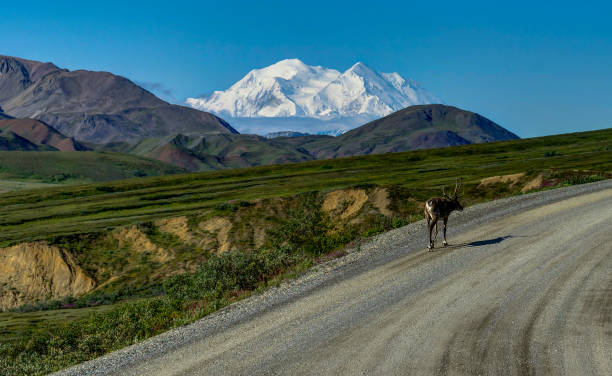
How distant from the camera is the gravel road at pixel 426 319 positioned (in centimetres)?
1338

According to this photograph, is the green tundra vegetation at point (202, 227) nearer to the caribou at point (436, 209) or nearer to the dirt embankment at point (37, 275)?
the dirt embankment at point (37, 275)

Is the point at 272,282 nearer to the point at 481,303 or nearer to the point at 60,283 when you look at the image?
the point at 481,303

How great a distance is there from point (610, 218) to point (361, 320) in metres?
15.7

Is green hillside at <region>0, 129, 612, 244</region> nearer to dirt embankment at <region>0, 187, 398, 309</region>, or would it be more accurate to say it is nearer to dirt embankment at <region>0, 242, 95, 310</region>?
dirt embankment at <region>0, 242, 95, 310</region>

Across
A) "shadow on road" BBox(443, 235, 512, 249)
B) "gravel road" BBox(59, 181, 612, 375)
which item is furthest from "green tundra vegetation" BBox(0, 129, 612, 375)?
"shadow on road" BBox(443, 235, 512, 249)

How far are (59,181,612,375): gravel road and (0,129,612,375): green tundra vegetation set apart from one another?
301 cm

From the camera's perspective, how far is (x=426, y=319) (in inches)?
625

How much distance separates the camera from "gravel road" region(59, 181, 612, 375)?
43.9 feet

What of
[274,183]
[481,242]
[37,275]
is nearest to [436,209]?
[481,242]

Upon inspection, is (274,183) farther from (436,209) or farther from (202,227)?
(436,209)

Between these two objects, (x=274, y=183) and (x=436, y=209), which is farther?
(x=274, y=183)

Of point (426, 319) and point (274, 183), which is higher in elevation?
point (274, 183)

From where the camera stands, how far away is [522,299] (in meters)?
16.7

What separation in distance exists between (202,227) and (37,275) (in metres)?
16.3
